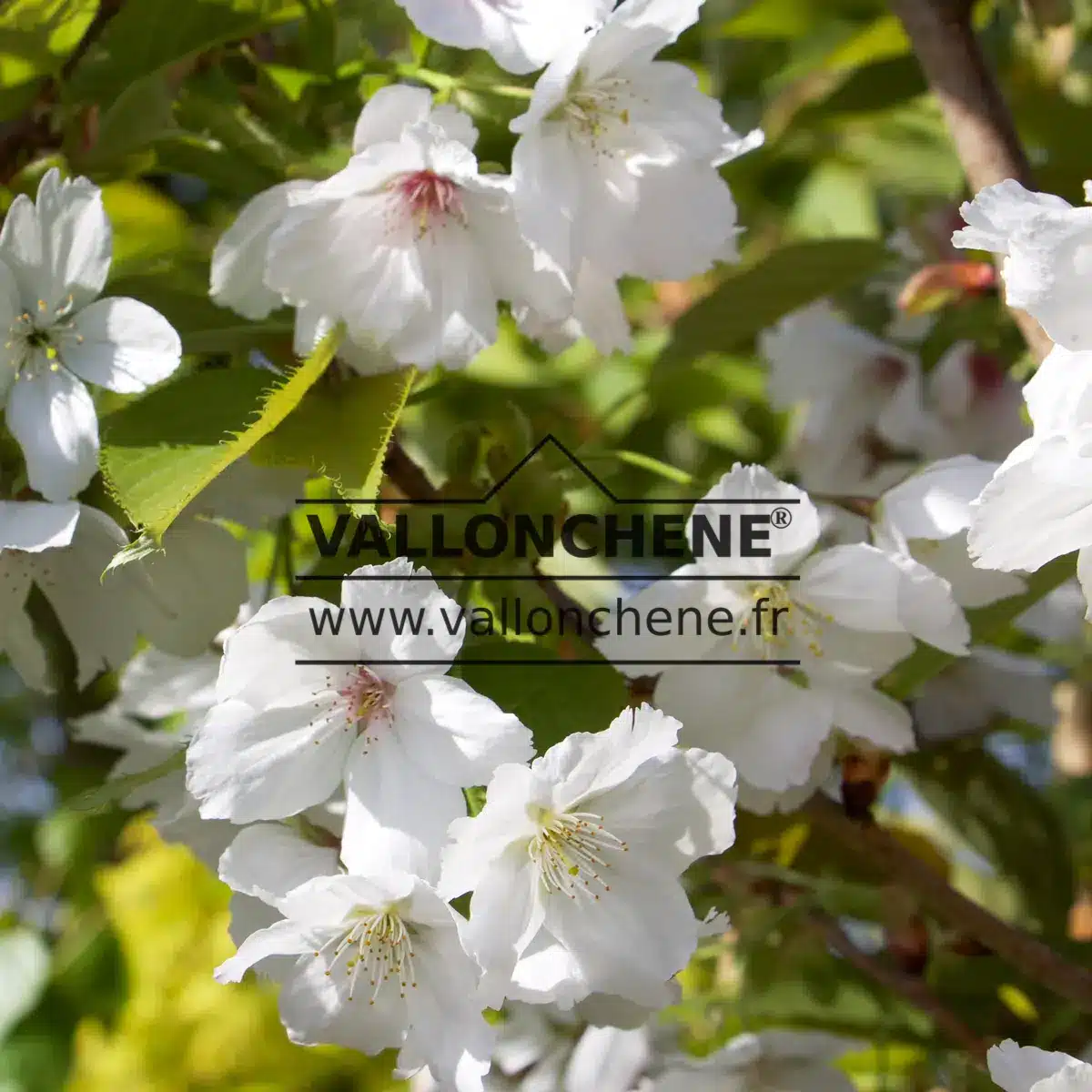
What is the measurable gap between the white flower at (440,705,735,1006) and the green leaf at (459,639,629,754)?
4 centimetres

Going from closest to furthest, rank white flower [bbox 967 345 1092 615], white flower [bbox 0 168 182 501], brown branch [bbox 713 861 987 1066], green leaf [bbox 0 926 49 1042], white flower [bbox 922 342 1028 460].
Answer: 1. white flower [bbox 967 345 1092 615]
2. white flower [bbox 0 168 182 501]
3. brown branch [bbox 713 861 987 1066]
4. white flower [bbox 922 342 1028 460]
5. green leaf [bbox 0 926 49 1042]

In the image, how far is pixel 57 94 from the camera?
766 millimetres

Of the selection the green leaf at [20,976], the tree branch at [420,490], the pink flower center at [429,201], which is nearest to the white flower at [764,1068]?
the tree branch at [420,490]

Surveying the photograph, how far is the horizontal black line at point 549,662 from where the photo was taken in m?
0.59

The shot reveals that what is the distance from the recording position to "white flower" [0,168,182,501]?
625 millimetres

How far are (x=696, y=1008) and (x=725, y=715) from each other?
0.36 meters

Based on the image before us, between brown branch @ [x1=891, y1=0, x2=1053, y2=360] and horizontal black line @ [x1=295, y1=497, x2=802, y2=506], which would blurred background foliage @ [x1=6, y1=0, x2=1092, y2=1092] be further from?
brown branch @ [x1=891, y1=0, x2=1053, y2=360]

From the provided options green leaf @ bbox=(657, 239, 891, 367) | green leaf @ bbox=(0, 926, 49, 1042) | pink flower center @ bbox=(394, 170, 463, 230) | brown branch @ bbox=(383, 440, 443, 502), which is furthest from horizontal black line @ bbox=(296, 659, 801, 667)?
green leaf @ bbox=(0, 926, 49, 1042)

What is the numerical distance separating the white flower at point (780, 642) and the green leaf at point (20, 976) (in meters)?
0.90

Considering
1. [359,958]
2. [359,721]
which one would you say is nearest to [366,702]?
[359,721]

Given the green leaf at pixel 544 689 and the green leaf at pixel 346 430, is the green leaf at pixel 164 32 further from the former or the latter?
the green leaf at pixel 544 689

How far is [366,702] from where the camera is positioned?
62cm

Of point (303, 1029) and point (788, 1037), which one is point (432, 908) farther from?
point (788, 1037)

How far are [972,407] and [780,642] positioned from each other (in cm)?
42
